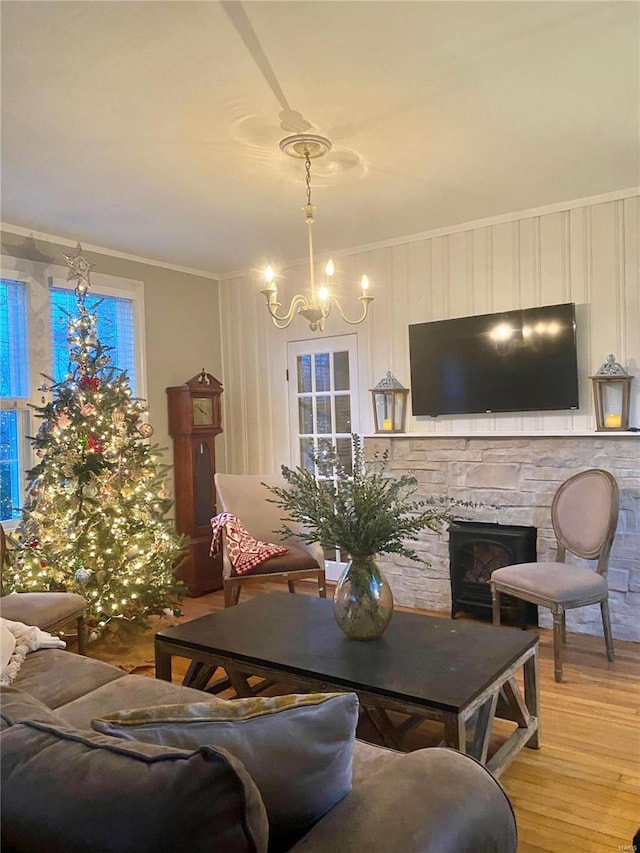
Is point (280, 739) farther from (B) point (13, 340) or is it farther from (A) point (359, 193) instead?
(B) point (13, 340)

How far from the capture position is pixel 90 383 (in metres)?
3.80

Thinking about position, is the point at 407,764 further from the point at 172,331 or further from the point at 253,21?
the point at 172,331

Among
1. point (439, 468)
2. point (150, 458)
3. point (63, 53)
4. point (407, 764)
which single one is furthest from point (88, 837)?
point (439, 468)

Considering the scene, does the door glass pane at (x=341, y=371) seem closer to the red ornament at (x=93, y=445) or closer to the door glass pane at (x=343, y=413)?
the door glass pane at (x=343, y=413)

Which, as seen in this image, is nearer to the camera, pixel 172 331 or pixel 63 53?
pixel 63 53

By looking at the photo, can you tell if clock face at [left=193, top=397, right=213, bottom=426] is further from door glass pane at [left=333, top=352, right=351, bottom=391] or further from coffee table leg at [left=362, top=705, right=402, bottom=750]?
coffee table leg at [left=362, top=705, right=402, bottom=750]

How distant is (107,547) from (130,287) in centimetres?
208

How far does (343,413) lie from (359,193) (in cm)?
185

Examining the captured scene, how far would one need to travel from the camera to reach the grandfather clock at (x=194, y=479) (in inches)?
191

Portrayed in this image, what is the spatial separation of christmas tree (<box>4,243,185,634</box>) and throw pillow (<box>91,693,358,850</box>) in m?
2.65

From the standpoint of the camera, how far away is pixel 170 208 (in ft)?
12.1

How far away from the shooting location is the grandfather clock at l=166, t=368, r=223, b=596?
191 inches

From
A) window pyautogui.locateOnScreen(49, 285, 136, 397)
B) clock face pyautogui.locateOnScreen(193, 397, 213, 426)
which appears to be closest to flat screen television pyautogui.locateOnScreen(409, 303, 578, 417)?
clock face pyautogui.locateOnScreen(193, 397, 213, 426)

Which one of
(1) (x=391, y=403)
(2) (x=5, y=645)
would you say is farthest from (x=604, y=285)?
(2) (x=5, y=645)
